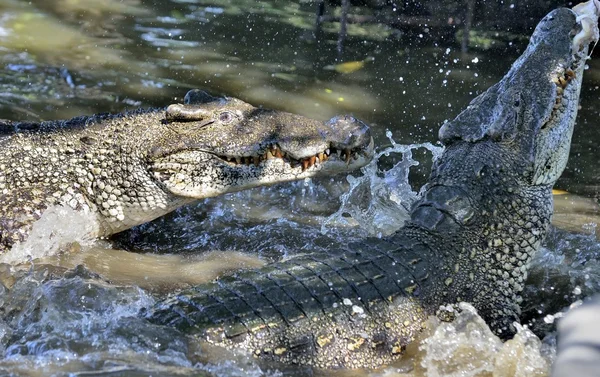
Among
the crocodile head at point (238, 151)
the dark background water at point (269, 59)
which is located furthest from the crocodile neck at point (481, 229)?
the dark background water at point (269, 59)

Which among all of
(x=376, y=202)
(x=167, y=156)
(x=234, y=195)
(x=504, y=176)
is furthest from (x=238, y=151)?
(x=504, y=176)

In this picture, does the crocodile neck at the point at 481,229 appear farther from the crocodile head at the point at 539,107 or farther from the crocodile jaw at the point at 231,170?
the crocodile jaw at the point at 231,170

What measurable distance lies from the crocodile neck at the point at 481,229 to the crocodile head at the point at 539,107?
0.09 m

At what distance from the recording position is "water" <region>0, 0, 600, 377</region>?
3.21m

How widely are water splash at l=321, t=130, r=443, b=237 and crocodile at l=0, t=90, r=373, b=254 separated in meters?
0.29

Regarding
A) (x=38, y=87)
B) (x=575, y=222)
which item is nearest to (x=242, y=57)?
(x=38, y=87)

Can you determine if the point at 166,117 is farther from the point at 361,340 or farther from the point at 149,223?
the point at 361,340

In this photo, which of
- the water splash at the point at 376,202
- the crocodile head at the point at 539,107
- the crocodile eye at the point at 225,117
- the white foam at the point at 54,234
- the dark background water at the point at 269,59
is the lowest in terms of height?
the white foam at the point at 54,234

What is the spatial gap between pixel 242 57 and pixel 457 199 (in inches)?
174

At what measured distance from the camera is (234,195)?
17.7 ft

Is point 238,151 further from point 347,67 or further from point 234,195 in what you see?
point 347,67

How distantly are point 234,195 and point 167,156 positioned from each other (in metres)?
0.80

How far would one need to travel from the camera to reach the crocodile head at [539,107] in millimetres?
4082

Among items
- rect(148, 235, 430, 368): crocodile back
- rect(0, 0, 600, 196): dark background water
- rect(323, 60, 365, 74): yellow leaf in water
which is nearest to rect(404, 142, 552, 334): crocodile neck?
rect(148, 235, 430, 368): crocodile back
